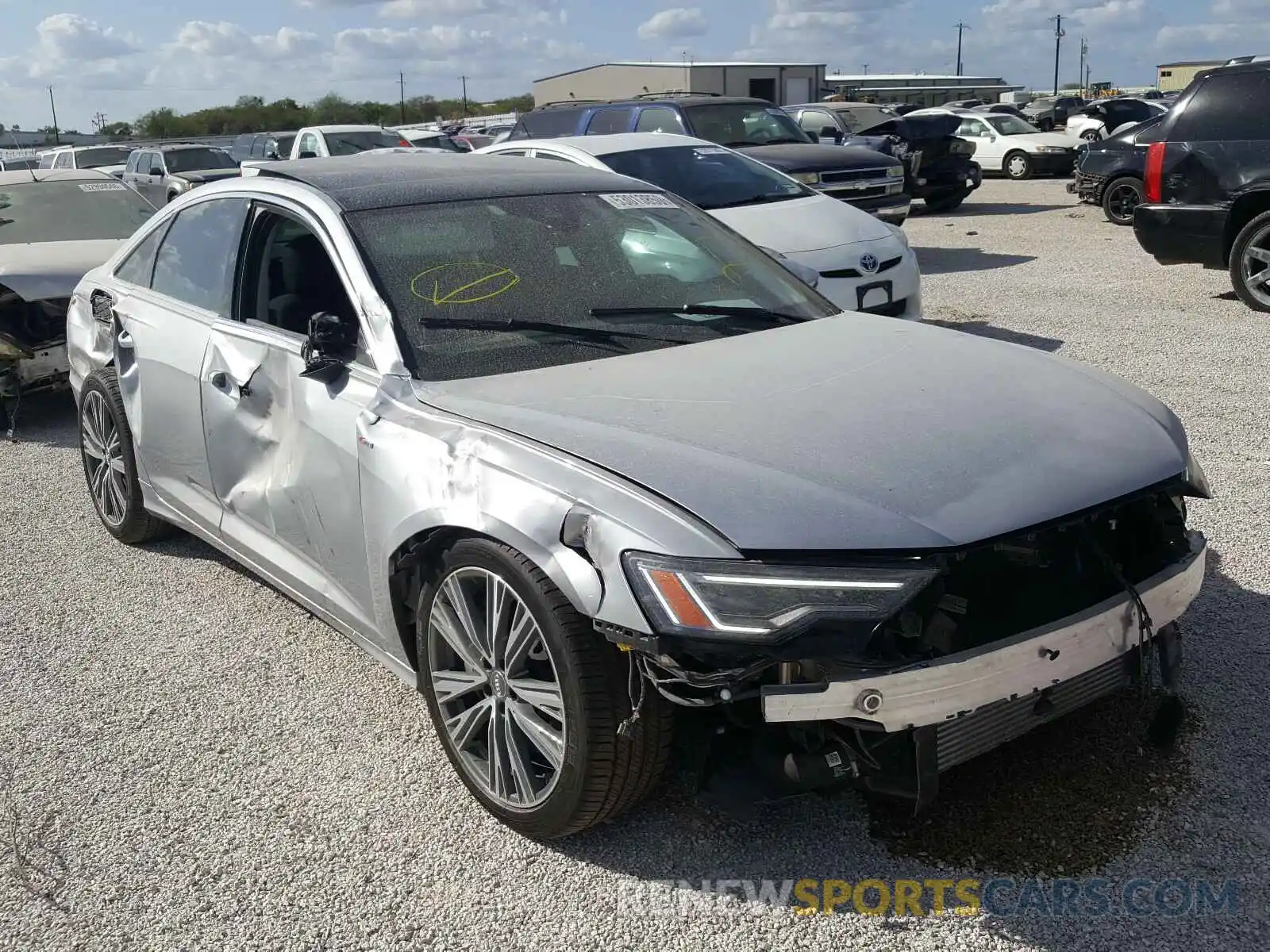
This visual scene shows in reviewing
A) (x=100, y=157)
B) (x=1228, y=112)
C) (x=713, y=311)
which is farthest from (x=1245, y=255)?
(x=100, y=157)

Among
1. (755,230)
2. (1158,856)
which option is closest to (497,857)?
(1158,856)

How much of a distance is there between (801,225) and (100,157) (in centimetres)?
2088

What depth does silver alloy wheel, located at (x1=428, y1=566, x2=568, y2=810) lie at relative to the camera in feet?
9.68

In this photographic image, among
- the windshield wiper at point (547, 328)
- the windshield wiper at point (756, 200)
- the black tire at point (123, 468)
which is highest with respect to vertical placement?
the windshield wiper at point (547, 328)

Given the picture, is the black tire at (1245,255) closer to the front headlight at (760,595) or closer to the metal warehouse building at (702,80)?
the front headlight at (760,595)

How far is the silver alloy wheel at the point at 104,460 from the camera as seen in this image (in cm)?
534

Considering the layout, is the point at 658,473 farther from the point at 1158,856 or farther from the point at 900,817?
the point at 1158,856

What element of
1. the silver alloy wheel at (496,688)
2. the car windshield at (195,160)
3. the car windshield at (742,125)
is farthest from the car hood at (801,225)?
the car windshield at (195,160)

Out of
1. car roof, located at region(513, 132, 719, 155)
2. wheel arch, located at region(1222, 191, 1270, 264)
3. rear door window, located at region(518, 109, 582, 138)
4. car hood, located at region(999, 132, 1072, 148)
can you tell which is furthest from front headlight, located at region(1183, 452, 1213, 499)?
car hood, located at region(999, 132, 1072, 148)

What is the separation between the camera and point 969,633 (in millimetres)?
2779

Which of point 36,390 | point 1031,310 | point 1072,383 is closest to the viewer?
point 1072,383

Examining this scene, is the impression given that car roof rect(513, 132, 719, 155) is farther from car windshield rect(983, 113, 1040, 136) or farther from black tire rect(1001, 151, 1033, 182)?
car windshield rect(983, 113, 1040, 136)

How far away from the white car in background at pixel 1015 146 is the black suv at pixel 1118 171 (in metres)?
8.38

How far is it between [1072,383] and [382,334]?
1.99 m
